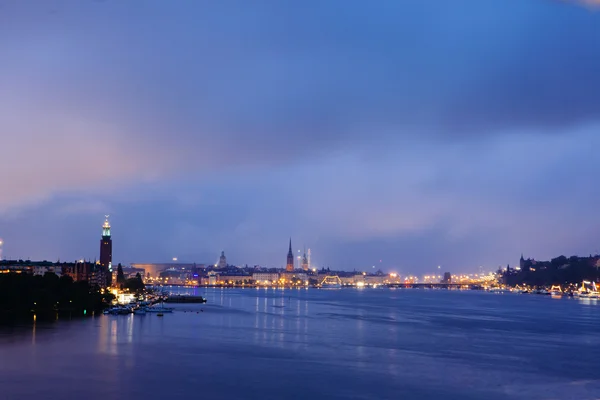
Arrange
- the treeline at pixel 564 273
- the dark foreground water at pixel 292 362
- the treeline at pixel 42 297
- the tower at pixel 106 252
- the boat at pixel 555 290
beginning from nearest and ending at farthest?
the dark foreground water at pixel 292 362
the treeline at pixel 42 297
the tower at pixel 106 252
the treeline at pixel 564 273
the boat at pixel 555 290

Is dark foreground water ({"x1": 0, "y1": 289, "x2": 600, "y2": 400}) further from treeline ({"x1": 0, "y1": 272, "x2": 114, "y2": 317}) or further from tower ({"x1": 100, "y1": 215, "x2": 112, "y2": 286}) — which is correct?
tower ({"x1": 100, "y1": 215, "x2": 112, "y2": 286})

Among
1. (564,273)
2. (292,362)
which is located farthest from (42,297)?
(564,273)

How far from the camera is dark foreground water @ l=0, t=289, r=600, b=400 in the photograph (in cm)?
2509

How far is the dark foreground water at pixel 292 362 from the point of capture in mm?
25094

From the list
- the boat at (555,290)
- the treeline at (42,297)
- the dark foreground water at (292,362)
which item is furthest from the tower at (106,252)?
the boat at (555,290)

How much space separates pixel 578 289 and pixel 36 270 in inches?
4921

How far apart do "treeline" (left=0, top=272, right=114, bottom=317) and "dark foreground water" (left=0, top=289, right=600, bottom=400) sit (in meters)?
8.10

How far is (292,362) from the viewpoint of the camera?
31969mm

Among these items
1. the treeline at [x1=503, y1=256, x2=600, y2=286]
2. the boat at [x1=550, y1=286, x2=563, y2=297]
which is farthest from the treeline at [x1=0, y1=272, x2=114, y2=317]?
the boat at [x1=550, y1=286, x2=563, y2=297]

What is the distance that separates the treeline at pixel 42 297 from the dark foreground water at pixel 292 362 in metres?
8.10

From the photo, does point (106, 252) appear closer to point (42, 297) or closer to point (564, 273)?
point (42, 297)

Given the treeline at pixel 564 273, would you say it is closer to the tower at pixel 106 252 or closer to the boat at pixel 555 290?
the boat at pixel 555 290

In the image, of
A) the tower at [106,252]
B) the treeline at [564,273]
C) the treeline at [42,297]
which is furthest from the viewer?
the treeline at [564,273]

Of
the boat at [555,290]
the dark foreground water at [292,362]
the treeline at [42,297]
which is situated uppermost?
the treeline at [42,297]
